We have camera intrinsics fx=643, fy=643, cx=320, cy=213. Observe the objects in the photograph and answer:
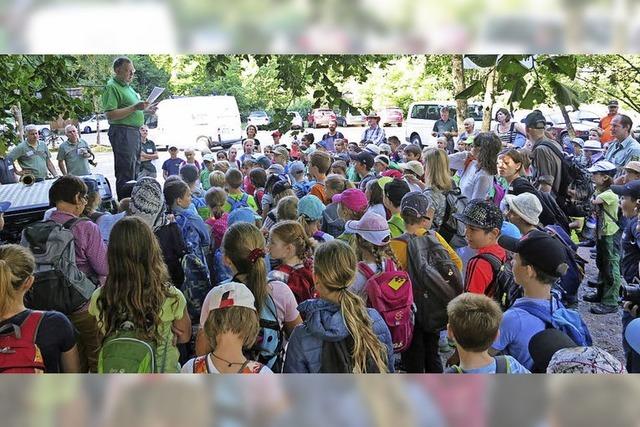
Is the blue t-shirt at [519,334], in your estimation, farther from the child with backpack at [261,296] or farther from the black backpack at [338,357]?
the child with backpack at [261,296]

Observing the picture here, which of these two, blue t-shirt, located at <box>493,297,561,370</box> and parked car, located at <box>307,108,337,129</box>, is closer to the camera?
blue t-shirt, located at <box>493,297,561,370</box>

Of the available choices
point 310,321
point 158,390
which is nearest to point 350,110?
point 310,321

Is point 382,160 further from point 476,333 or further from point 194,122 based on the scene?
point 194,122

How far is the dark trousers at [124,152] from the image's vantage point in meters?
5.61

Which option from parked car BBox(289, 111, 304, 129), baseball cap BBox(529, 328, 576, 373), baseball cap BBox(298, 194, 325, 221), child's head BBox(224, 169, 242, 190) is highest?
parked car BBox(289, 111, 304, 129)

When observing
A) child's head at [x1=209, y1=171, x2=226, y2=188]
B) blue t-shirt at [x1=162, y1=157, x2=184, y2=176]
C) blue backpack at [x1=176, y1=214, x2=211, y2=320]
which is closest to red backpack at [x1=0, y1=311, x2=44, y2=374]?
blue backpack at [x1=176, y1=214, x2=211, y2=320]

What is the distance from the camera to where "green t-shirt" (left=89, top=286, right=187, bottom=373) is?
2.74 m

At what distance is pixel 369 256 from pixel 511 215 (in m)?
1.06

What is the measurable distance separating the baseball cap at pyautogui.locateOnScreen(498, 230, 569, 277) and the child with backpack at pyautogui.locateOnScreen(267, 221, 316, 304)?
1.15 meters

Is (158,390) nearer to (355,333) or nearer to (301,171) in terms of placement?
(355,333)

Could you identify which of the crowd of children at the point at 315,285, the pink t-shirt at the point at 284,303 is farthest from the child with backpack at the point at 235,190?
the pink t-shirt at the point at 284,303

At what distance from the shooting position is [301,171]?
7.38 meters

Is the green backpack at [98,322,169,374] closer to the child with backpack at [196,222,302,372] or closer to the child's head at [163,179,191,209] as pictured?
the child with backpack at [196,222,302,372]

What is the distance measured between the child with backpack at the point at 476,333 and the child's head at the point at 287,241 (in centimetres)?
123
